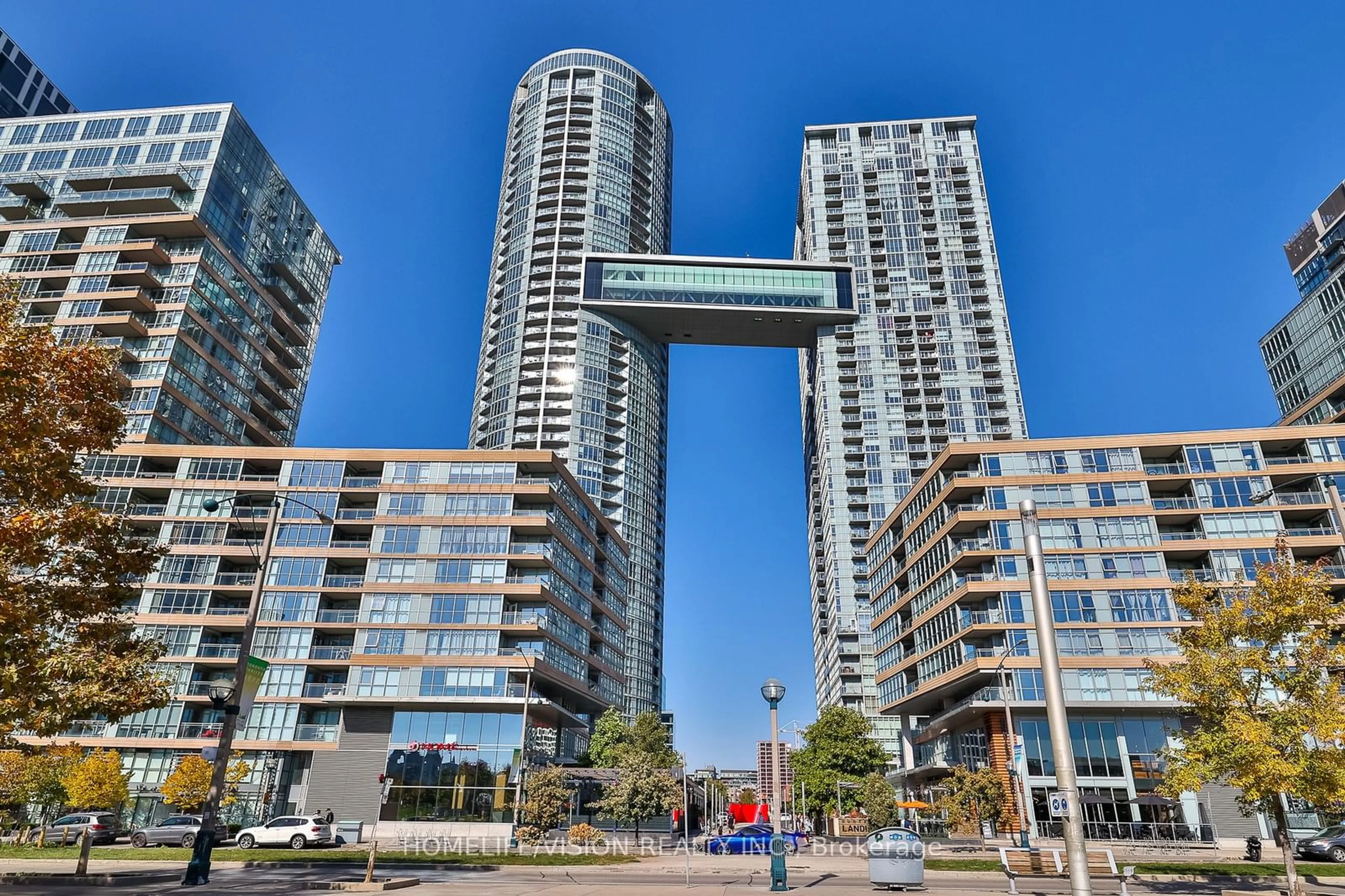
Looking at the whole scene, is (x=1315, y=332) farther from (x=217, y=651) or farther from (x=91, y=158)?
(x=91, y=158)

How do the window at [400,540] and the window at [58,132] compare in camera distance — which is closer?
the window at [400,540]

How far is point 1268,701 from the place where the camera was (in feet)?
78.1

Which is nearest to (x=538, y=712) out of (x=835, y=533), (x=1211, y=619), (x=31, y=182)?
(x=1211, y=619)

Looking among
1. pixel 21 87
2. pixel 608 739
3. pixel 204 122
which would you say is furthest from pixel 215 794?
pixel 21 87

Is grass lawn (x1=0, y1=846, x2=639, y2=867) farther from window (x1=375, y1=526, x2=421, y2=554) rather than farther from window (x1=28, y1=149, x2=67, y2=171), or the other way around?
window (x1=28, y1=149, x2=67, y2=171)

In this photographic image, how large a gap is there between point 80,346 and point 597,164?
123683 millimetres

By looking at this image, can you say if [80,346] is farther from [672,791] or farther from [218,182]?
[218,182]

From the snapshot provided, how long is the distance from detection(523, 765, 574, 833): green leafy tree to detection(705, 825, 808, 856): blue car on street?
8.73m

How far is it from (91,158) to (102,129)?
427cm

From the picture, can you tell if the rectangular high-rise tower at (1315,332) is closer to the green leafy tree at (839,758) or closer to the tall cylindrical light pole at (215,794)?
the green leafy tree at (839,758)

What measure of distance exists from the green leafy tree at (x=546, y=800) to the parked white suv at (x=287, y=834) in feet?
33.8

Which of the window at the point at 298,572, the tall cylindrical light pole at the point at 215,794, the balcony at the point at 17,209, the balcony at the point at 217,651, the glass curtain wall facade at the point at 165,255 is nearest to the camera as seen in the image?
the tall cylindrical light pole at the point at 215,794

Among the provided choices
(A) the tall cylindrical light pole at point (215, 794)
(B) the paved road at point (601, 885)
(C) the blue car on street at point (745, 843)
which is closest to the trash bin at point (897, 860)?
(B) the paved road at point (601, 885)

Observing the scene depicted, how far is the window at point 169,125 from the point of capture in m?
87.4
